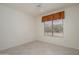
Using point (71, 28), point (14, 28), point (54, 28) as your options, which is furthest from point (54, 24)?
point (14, 28)

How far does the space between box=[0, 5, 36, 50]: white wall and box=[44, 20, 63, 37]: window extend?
1.23m

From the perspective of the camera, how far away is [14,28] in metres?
4.87

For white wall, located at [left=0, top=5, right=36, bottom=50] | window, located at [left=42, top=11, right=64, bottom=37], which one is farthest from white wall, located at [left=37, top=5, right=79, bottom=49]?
white wall, located at [left=0, top=5, right=36, bottom=50]

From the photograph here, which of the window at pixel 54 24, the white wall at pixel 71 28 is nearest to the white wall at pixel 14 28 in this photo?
the window at pixel 54 24

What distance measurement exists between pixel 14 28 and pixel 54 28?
257 cm

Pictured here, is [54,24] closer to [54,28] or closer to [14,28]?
[54,28]

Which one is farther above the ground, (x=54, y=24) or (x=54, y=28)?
(x=54, y=24)

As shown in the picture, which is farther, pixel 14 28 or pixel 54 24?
pixel 54 24

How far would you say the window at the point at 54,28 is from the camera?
17.6ft

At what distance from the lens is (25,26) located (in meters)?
6.00

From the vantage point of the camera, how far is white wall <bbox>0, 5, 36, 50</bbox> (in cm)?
411

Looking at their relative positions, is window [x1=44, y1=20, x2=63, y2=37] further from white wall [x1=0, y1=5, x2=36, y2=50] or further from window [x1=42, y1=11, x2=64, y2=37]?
white wall [x1=0, y1=5, x2=36, y2=50]

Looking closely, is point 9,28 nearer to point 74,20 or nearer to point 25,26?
point 25,26
